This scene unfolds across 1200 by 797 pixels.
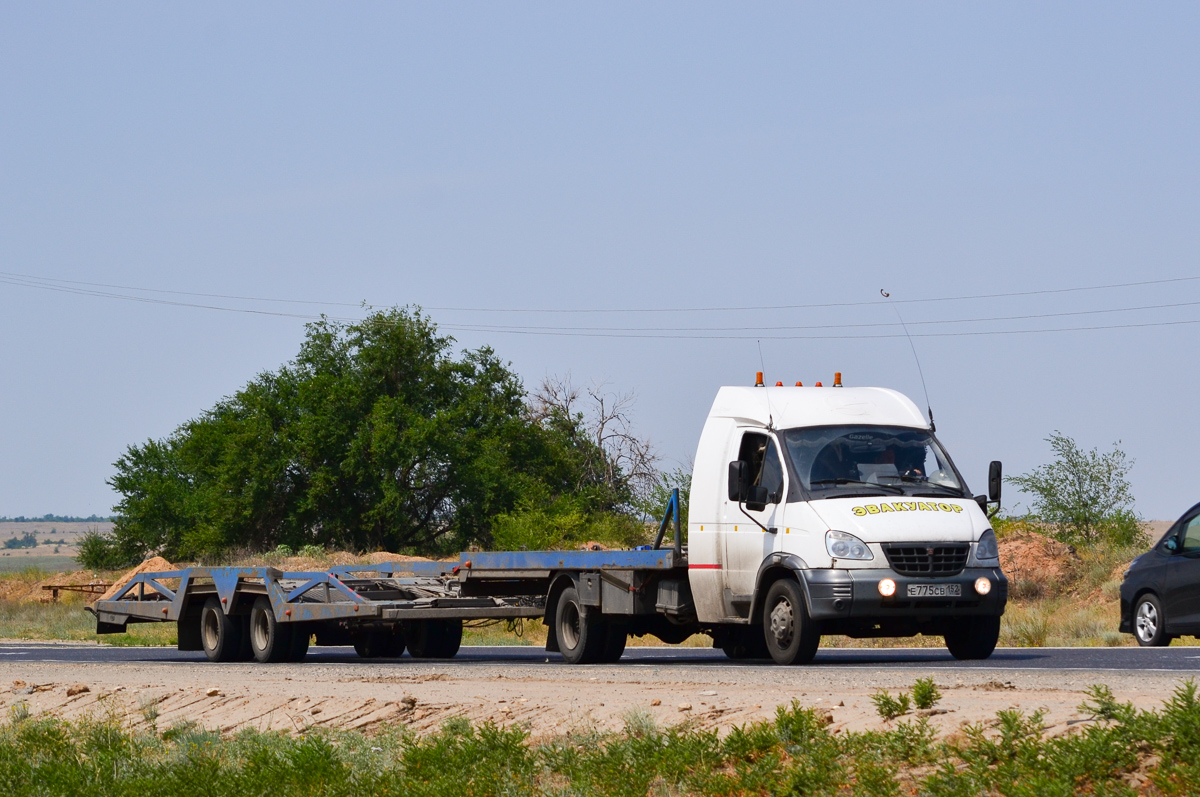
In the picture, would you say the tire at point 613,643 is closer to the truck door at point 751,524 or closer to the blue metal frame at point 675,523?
the blue metal frame at point 675,523

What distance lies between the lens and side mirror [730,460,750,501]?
14430mm

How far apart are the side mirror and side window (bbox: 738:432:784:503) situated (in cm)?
24

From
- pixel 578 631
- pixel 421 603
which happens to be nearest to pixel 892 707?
pixel 578 631

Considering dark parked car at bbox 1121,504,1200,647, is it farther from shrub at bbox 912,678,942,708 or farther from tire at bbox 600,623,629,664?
shrub at bbox 912,678,942,708

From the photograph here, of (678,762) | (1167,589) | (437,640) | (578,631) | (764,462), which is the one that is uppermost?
(764,462)

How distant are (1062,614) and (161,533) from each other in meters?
50.3

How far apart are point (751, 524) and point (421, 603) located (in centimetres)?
452

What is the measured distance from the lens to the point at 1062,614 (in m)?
28.7

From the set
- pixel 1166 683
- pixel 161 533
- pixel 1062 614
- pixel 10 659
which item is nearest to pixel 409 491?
pixel 161 533

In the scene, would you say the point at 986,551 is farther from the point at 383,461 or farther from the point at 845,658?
the point at 383,461

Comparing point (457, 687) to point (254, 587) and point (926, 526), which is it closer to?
point (926, 526)

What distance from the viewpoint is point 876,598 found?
44.0 ft

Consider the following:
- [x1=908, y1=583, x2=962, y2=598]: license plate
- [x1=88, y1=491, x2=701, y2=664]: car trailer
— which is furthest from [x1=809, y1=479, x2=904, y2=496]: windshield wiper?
[x1=88, y1=491, x2=701, y2=664]: car trailer

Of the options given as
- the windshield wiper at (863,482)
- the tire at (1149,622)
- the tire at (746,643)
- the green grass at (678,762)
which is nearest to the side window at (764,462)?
the windshield wiper at (863,482)
